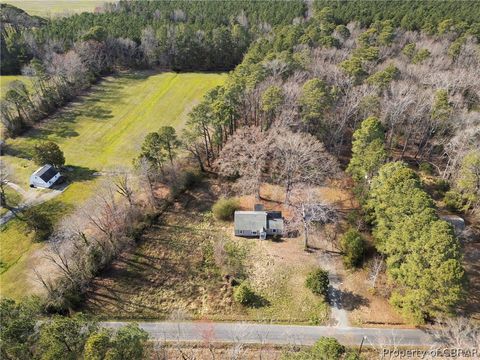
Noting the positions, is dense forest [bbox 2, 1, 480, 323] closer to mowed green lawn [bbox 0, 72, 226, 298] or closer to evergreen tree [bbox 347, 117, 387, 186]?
evergreen tree [bbox 347, 117, 387, 186]

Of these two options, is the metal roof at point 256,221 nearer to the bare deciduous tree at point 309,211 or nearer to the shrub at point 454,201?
the bare deciduous tree at point 309,211

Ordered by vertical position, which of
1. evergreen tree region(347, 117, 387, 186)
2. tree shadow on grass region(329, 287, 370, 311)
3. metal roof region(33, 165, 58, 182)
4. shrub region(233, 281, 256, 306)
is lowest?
tree shadow on grass region(329, 287, 370, 311)

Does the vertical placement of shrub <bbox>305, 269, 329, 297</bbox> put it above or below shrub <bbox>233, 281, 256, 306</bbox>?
above

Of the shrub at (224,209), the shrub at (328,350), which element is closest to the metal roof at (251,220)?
the shrub at (224,209)

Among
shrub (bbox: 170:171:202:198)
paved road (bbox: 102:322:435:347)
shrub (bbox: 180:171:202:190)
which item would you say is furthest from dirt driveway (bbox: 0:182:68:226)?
paved road (bbox: 102:322:435:347)

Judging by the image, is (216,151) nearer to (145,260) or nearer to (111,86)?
(145,260)

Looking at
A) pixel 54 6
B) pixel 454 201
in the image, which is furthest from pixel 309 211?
pixel 54 6

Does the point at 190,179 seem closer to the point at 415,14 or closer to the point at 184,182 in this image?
the point at 184,182
